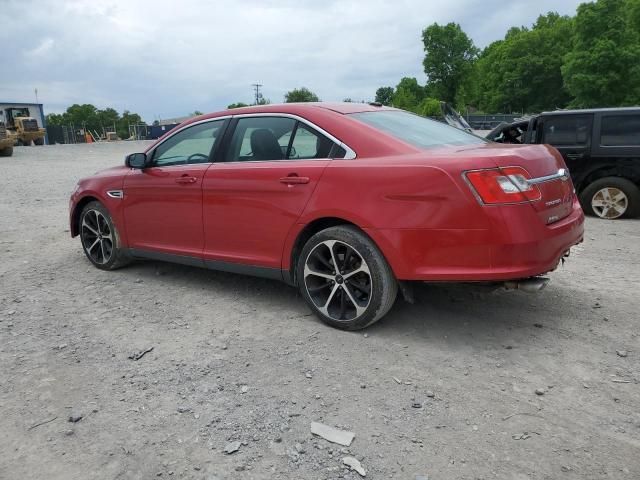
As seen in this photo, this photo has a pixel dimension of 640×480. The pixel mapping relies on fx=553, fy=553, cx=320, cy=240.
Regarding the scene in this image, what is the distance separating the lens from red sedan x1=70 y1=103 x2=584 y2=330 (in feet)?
10.8

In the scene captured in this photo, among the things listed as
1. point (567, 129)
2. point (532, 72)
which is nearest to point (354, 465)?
point (567, 129)

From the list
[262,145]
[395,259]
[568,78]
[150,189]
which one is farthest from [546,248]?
[568,78]

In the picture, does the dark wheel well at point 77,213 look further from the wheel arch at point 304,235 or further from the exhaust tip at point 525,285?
the exhaust tip at point 525,285

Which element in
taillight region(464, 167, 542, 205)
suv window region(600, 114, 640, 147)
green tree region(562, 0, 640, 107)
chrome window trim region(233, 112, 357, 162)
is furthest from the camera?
green tree region(562, 0, 640, 107)

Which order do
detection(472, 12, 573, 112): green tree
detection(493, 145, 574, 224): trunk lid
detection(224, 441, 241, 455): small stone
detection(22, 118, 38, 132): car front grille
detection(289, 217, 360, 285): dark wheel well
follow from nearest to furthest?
1. detection(224, 441, 241, 455): small stone
2. detection(493, 145, 574, 224): trunk lid
3. detection(289, 217, 360, 285): dark wheel well
4. detection(22, 118, 38, 132): car front grille
5. detection(472, 12, 573, 112): green tree

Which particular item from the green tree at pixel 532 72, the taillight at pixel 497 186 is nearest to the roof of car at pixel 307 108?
the taillight at pixel 497 186

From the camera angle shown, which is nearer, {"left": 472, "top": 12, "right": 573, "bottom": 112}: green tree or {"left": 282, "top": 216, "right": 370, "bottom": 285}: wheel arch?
{"left": 282, "top": 216, "right": 370, "bottom": 285}: wheel arch

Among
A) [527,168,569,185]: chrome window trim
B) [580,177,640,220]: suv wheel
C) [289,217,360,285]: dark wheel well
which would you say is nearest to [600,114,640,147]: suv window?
[580,177,640,220]: suv wheel

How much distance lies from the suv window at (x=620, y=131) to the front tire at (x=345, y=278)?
601 cm

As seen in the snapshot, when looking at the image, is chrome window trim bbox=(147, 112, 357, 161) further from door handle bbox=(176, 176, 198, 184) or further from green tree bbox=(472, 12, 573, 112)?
green tree bbox=(472, 12, 573, 112)

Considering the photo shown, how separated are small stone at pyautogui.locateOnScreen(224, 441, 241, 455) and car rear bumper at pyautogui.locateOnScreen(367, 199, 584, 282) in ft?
4.90

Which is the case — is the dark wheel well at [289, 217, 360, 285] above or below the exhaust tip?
above

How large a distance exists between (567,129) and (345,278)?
20.3 ft

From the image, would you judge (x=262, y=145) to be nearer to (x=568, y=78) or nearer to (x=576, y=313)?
(x=576, y=313)
